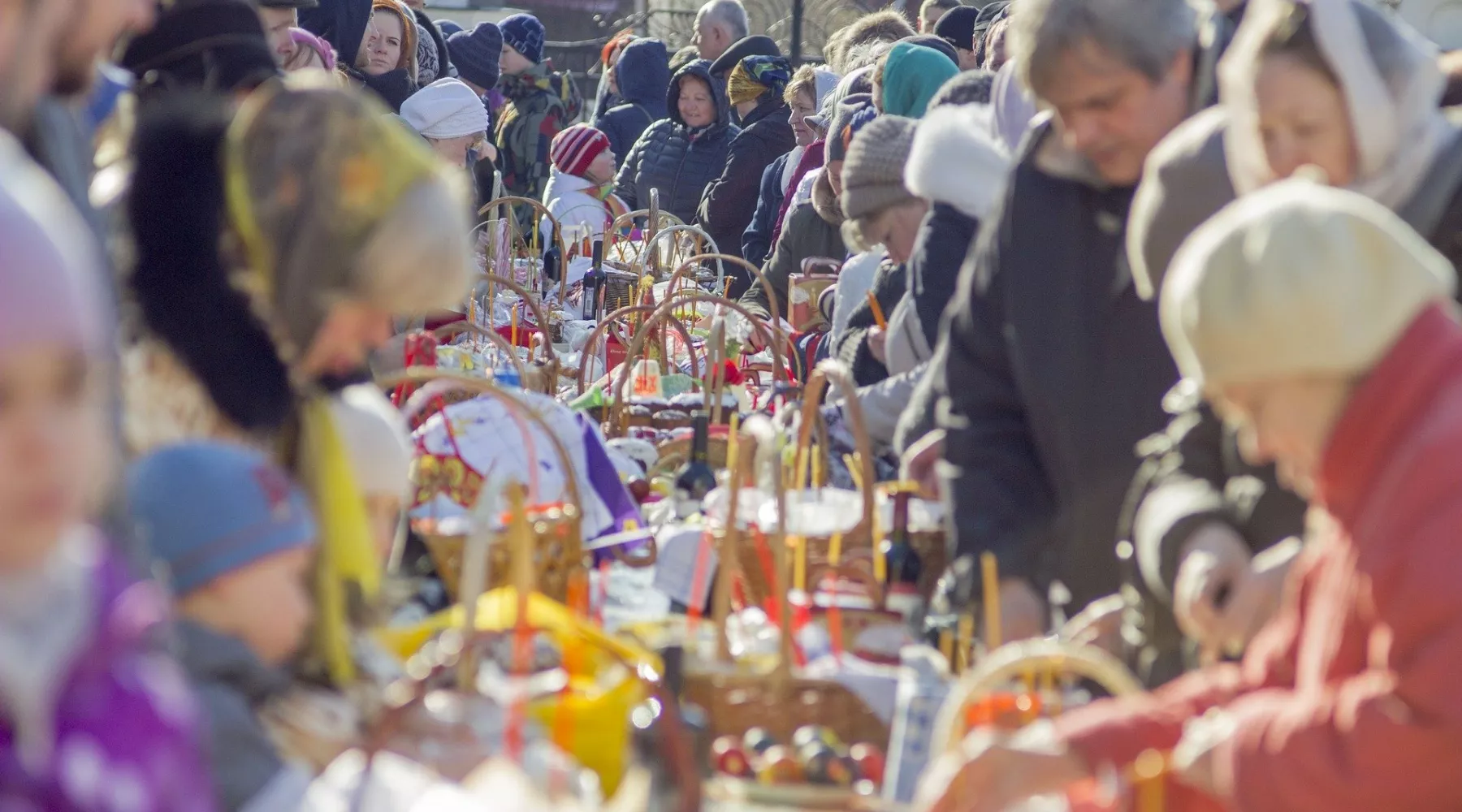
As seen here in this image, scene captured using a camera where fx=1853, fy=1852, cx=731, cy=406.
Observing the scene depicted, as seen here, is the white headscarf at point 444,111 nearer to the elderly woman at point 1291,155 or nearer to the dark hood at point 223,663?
the elderly woman at point 1291,155

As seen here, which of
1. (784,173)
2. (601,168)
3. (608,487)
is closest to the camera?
(608,487)

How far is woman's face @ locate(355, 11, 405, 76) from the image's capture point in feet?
23.8

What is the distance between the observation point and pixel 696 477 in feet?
12.6

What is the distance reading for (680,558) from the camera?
321 centimetres

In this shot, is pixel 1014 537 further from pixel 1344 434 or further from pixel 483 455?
pixel 483 455

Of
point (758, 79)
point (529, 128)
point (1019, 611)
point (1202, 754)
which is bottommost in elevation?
point (529, 128)

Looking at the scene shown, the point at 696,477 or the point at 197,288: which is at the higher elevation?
the point at 197,288

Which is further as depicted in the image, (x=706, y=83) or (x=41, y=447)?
(x=706, y=83)

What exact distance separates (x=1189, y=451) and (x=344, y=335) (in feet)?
3.37

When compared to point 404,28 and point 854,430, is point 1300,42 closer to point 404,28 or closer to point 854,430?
point 854,430

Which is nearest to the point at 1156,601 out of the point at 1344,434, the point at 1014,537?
the point at 1014,537

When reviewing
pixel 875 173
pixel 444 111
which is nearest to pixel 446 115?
pixel 444 111

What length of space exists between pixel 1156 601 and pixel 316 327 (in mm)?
1096

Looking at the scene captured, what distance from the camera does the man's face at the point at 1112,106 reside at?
95.0 inches
